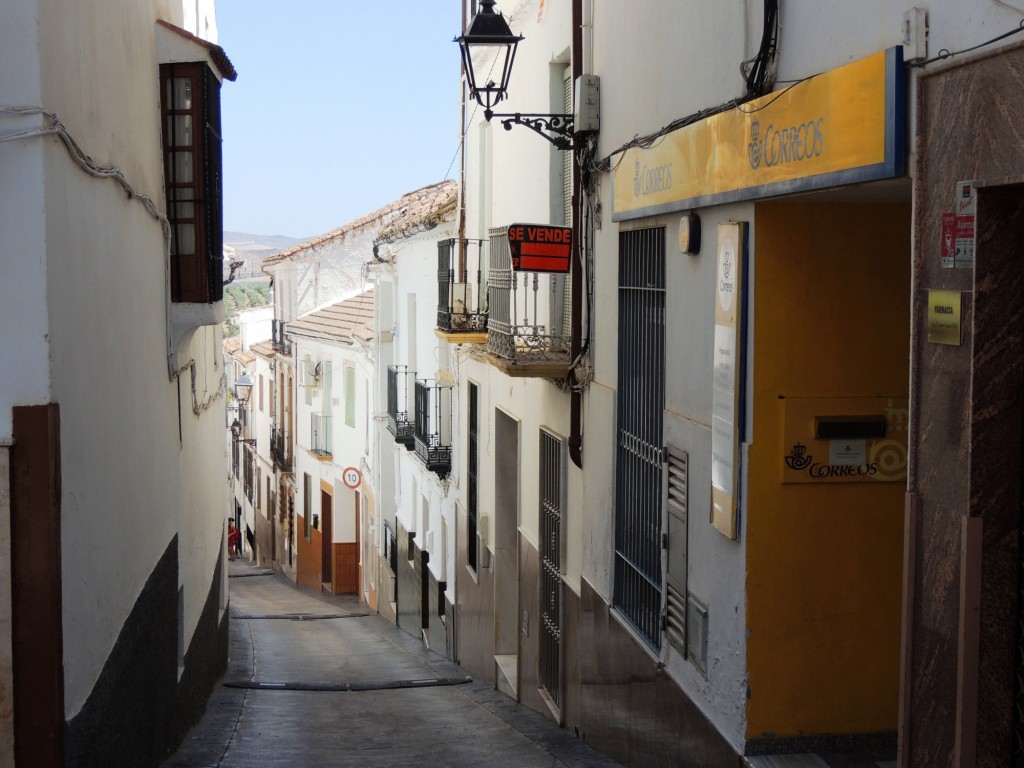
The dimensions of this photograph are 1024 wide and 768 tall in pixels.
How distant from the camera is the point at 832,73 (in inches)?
195

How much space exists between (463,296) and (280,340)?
20.3m

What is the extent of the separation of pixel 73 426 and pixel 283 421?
94.8 feet

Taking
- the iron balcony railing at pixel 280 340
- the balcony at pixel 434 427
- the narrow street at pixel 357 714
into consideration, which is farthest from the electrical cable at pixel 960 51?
the iron balcony railing at pixel 280 340

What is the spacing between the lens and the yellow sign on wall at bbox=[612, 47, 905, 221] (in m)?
4.57

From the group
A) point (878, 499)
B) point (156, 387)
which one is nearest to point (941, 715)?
point (878, 499)

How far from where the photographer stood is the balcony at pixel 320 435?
1147 inches

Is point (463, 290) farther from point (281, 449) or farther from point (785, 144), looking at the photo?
point (281, 449)

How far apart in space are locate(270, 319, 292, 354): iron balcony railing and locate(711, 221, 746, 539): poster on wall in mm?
26767

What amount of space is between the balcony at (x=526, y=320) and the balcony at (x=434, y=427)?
543 cm

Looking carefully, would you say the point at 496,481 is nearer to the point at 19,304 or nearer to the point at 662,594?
the point at 662,594

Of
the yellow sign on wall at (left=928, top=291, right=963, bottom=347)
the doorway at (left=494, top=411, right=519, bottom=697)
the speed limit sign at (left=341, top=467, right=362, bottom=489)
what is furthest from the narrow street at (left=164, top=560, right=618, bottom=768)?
the speed limit sign at (left=341, top=467, right=362, bottom=489)

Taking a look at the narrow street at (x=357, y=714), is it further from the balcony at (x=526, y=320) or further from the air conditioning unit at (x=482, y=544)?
the balcony at (x=526, y=320)

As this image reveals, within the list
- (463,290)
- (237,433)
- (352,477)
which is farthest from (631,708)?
(237,433)

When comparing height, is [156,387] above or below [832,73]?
below
